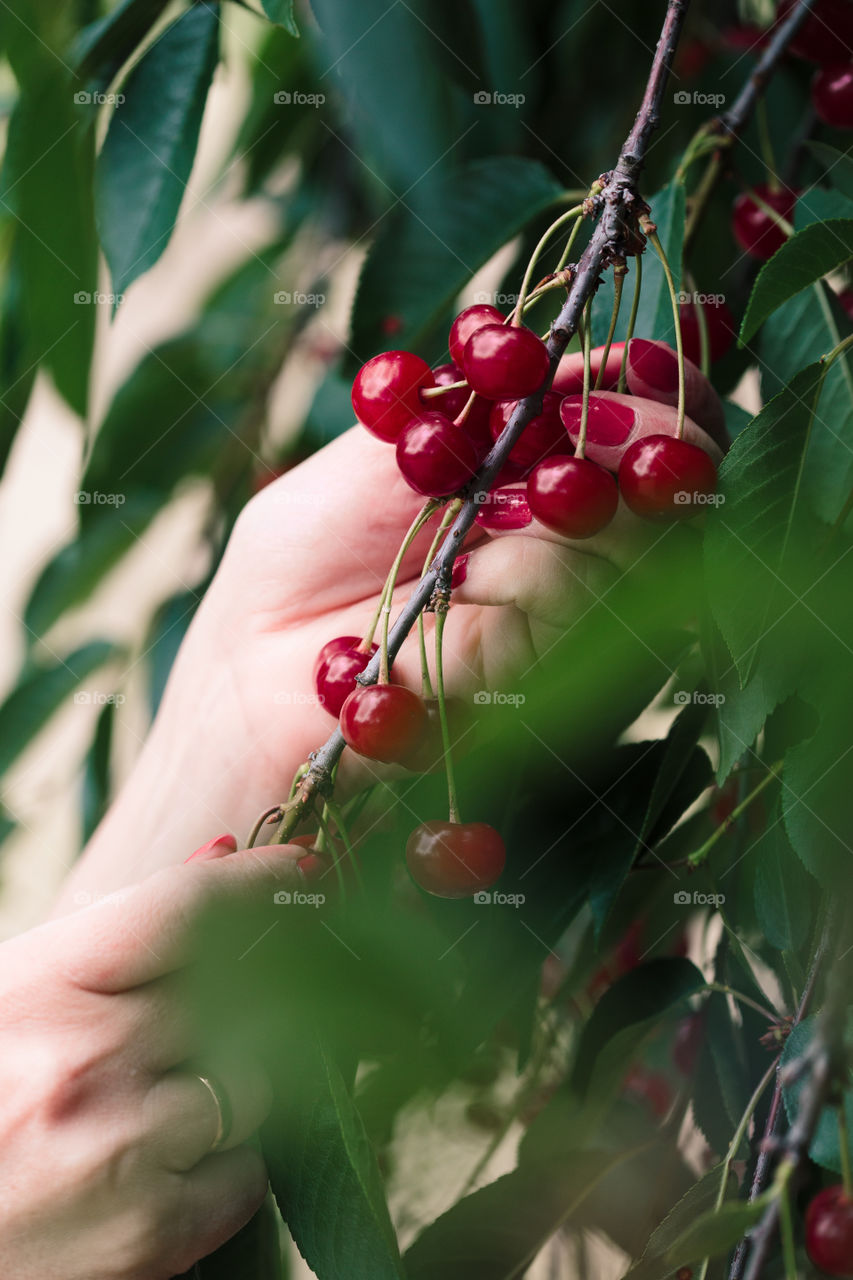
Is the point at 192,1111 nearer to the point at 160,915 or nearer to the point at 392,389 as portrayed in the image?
the point at 160,915

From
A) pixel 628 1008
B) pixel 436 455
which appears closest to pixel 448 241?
pixel 436 455

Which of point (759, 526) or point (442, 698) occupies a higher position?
point (759, 526)

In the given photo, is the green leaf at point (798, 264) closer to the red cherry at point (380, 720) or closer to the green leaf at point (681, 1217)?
the red cherry at point (380, 720)

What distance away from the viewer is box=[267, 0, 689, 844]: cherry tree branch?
0.49 metres

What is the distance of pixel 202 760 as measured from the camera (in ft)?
2.95

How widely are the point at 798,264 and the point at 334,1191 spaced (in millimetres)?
530

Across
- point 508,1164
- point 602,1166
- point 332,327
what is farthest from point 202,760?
point 508,1164

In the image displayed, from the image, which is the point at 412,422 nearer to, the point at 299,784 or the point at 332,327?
the point at 299,784

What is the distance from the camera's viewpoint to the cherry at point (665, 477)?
0.49m

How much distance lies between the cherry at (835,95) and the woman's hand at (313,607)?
40 cm

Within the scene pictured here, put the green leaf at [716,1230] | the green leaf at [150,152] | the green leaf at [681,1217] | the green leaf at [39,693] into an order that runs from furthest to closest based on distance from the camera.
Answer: the green leaf at [39,693], the green leaf at [150,152], the green leaf at [681,1217], the green leaf at [716,1230]

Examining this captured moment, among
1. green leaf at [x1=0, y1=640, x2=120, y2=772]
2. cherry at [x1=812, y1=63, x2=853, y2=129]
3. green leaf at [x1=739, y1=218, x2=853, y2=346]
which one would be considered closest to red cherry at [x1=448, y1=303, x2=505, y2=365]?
green leaf at [x1=739, y1=218, x2=853, y2=346]

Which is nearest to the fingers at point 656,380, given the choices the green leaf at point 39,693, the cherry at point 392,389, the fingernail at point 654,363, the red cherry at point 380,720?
the fingernail at point 654,363

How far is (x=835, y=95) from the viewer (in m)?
0.84
